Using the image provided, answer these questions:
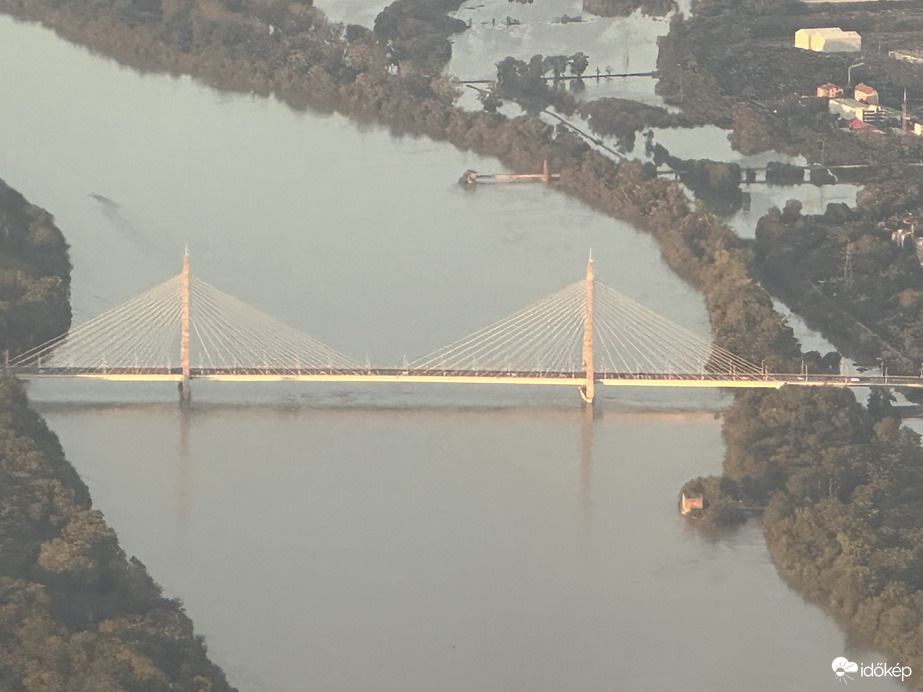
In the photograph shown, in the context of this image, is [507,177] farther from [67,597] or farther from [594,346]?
[67,597]

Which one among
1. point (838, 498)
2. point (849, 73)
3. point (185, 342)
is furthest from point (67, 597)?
point (849, 73)

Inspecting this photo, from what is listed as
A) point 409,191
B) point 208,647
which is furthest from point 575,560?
point 409,191

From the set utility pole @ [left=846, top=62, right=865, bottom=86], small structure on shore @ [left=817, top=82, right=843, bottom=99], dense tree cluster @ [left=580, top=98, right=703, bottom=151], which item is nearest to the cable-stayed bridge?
dense tree cluster @ [left=580, top=98, right=703, bottom=151]

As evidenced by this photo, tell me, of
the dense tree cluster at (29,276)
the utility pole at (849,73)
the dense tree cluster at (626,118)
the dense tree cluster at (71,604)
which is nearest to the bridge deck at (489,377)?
the dense tree cluster at (29,276)

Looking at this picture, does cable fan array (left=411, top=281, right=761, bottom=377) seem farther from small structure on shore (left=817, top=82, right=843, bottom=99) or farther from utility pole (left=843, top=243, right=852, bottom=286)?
small structure on shore (left=817, top=82, right=843, bottom=99)

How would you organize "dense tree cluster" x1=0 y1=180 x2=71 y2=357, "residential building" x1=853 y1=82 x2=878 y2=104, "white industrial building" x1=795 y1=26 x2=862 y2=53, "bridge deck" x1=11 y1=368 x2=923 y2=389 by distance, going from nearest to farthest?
"bridge deck" x1=11 y1=368 x2=923 y2=389 < "dense tree cluster" x1=0 y1=180 x2=71 y2=357 < "residential building" x1=853 y1=82 x2=878 y2=104 < "white industrial building" x1=795 y1=26 x2=862 y2=53

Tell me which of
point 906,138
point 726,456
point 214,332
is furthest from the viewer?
point 906,138

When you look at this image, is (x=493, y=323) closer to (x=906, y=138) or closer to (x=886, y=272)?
(x=886, y=272)
